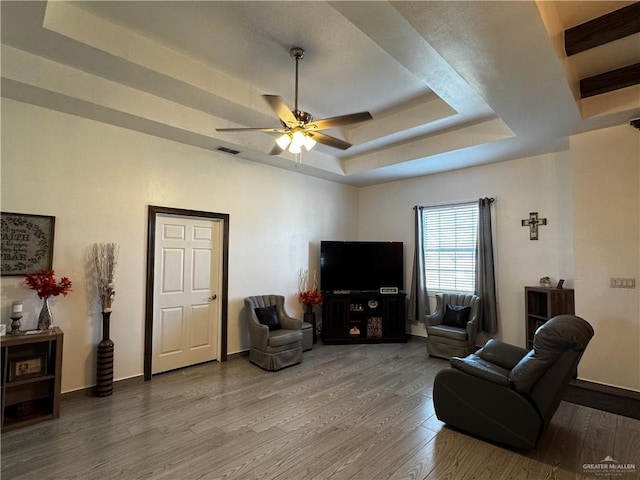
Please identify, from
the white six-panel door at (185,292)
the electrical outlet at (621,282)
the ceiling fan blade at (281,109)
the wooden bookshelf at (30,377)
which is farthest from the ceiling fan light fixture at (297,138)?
the electrical outlet at (621,282)

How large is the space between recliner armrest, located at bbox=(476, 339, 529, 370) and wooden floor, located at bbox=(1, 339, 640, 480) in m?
0.58

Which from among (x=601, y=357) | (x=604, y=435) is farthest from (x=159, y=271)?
(x=601, y=357)

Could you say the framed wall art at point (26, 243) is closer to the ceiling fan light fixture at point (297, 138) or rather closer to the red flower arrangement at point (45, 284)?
the red flower arrangement at point (45, 284)

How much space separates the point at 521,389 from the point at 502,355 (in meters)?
0.76

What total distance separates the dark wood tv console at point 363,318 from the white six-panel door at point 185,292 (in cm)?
187

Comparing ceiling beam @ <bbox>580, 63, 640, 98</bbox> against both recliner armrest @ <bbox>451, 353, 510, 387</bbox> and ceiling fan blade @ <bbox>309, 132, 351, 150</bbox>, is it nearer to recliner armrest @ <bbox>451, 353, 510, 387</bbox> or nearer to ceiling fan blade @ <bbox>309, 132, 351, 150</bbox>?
ceiling fan blade @ <bbox>309, 132, 351, 150</bbox>

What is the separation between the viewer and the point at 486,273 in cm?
502

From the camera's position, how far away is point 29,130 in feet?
10.5

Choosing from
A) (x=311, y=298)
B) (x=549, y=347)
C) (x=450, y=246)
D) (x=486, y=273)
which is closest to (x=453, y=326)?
(x=486, y=273)

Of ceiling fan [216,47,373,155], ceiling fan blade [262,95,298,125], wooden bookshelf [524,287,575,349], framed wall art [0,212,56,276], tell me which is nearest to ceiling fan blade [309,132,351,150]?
ceiling fan [216,47,373,155]

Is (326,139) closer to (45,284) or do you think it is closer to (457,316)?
(45,284)

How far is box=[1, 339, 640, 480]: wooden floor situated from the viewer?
2297mm

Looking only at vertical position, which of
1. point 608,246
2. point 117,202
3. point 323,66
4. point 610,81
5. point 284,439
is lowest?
→ point 284,439

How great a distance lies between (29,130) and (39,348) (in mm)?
2080
